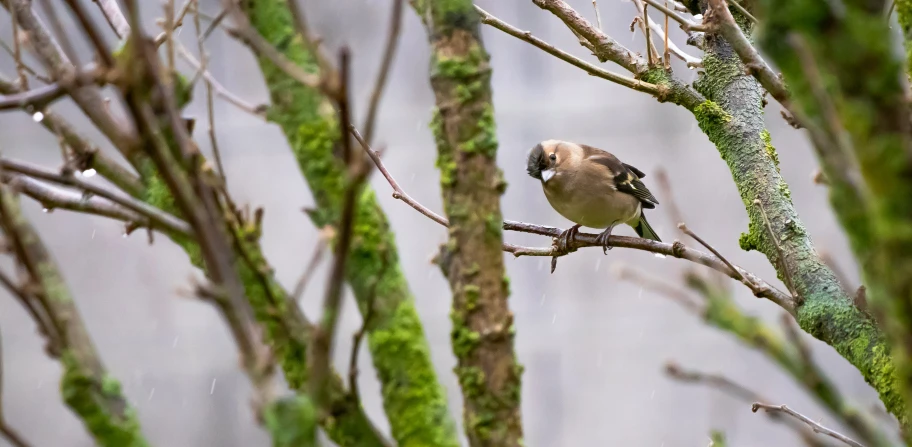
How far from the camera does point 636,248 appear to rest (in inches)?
73.0

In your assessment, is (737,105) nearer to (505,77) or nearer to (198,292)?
(198,292)

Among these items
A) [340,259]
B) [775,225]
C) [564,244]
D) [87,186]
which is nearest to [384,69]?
[340,259]

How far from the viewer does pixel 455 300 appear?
2.86 ft

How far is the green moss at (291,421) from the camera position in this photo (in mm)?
581

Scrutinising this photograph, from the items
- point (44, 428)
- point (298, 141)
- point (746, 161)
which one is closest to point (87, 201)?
point (298, 141)

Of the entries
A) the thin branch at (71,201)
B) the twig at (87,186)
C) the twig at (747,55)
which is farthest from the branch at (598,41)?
the twig at (87,186)

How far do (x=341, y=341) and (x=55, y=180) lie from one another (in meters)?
3.36

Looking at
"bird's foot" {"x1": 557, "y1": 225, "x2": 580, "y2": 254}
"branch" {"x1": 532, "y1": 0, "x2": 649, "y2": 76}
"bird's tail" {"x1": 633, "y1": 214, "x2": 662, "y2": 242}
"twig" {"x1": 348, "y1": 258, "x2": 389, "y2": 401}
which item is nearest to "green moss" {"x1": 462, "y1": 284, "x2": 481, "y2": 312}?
"twig" {"x1": 348, "y1": 258, "x2": 389, "y2": 401}

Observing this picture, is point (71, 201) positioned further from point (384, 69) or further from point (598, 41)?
point (598, 41)

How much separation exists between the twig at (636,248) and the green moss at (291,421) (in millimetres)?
603

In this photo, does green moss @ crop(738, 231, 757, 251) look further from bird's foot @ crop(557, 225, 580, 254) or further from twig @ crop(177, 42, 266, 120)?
twig @ crop(177, 42, 266, 120)

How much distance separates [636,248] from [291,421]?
1374 millimetres

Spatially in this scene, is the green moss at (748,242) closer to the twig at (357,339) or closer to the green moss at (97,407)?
the twig at (357,339)

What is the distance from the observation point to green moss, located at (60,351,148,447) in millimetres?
684
